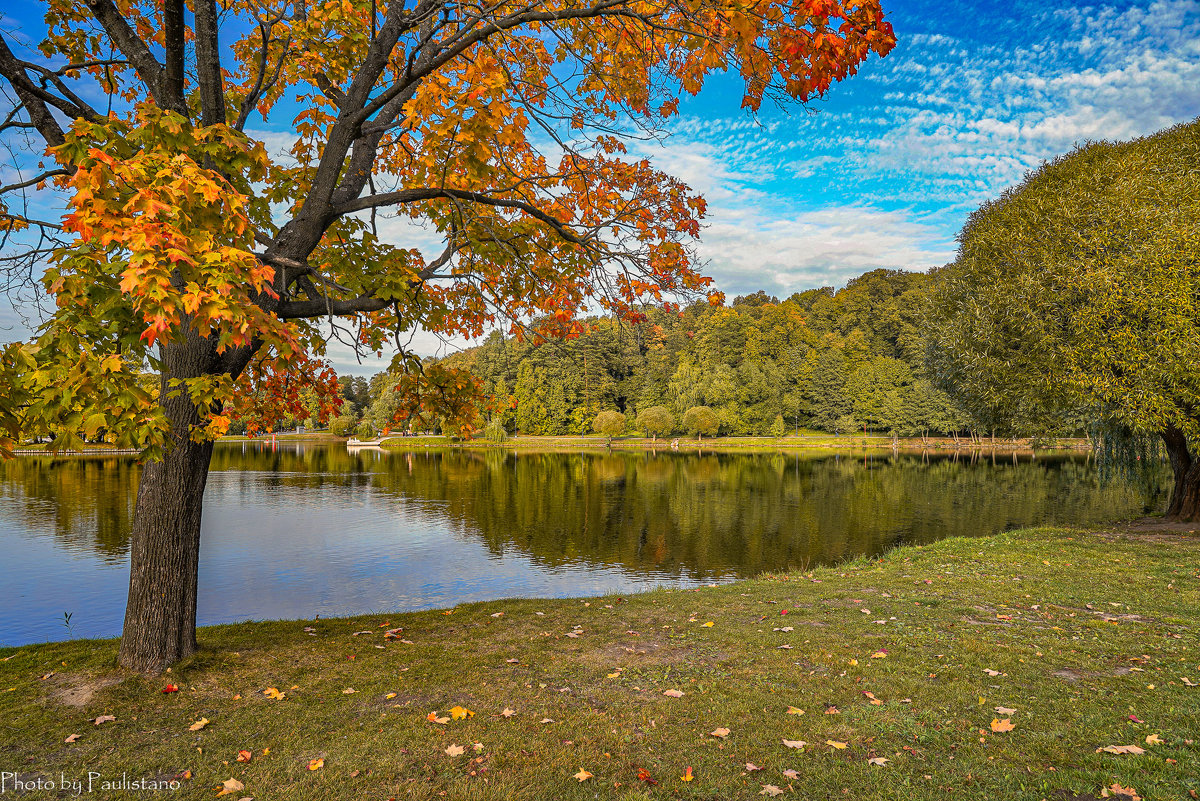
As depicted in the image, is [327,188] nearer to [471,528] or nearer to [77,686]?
[77,686]

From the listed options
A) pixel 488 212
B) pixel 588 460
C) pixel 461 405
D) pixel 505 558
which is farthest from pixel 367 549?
pixel 588 460

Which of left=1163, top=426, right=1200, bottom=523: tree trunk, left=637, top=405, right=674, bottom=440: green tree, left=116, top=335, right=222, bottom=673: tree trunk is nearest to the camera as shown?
left=116, top=335, right=222, bottom=673: tree trunk

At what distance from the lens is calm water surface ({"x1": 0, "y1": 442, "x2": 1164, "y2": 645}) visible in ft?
47.5

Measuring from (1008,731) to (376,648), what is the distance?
19.6ft

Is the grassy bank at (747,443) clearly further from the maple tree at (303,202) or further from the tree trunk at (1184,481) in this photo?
the maple tree at (303,202)

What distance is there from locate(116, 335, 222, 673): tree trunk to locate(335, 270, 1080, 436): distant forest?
6513 centimetres

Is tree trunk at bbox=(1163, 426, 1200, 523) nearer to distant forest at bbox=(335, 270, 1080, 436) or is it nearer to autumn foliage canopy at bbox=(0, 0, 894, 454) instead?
autumn foliage canopy at bbox=(0, 0, 894, 454)

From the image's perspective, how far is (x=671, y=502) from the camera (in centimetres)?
2834

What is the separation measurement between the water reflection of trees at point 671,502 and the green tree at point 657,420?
1081 inches

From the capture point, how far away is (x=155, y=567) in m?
6.00

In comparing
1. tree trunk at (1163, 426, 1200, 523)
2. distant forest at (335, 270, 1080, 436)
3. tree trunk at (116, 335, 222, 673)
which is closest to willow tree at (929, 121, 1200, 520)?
tree trunk at (1163, 426, 1200, 523)

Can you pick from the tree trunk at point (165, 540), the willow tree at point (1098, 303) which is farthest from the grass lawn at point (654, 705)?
the willow tree at point (1098, 303)

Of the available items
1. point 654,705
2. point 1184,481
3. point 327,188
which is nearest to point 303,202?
point 327,188

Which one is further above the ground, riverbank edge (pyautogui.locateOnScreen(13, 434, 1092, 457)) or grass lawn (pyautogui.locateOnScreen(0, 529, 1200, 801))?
grass lawn (pyautogui.locateOnScreen(0, 529, 1200, 801))
